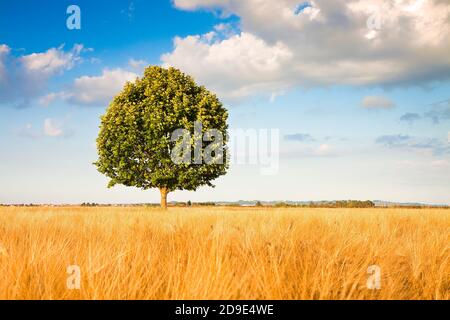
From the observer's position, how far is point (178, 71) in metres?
29.5

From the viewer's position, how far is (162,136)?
87.4 feet

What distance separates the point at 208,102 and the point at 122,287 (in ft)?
81.7

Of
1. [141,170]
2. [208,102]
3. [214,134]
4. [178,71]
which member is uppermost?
[178,71]

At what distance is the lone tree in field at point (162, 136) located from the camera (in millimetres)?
26375

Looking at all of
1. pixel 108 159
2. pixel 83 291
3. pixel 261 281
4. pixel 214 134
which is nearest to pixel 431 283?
pixel 261 281

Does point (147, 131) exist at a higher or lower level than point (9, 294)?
higher

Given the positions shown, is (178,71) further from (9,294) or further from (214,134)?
(9,294)

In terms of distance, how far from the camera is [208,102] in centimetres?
2781

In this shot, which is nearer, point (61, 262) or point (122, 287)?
point (122, 287)

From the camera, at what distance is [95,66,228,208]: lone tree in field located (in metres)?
26.4

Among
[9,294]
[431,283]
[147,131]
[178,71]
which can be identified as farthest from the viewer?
[178,71]
